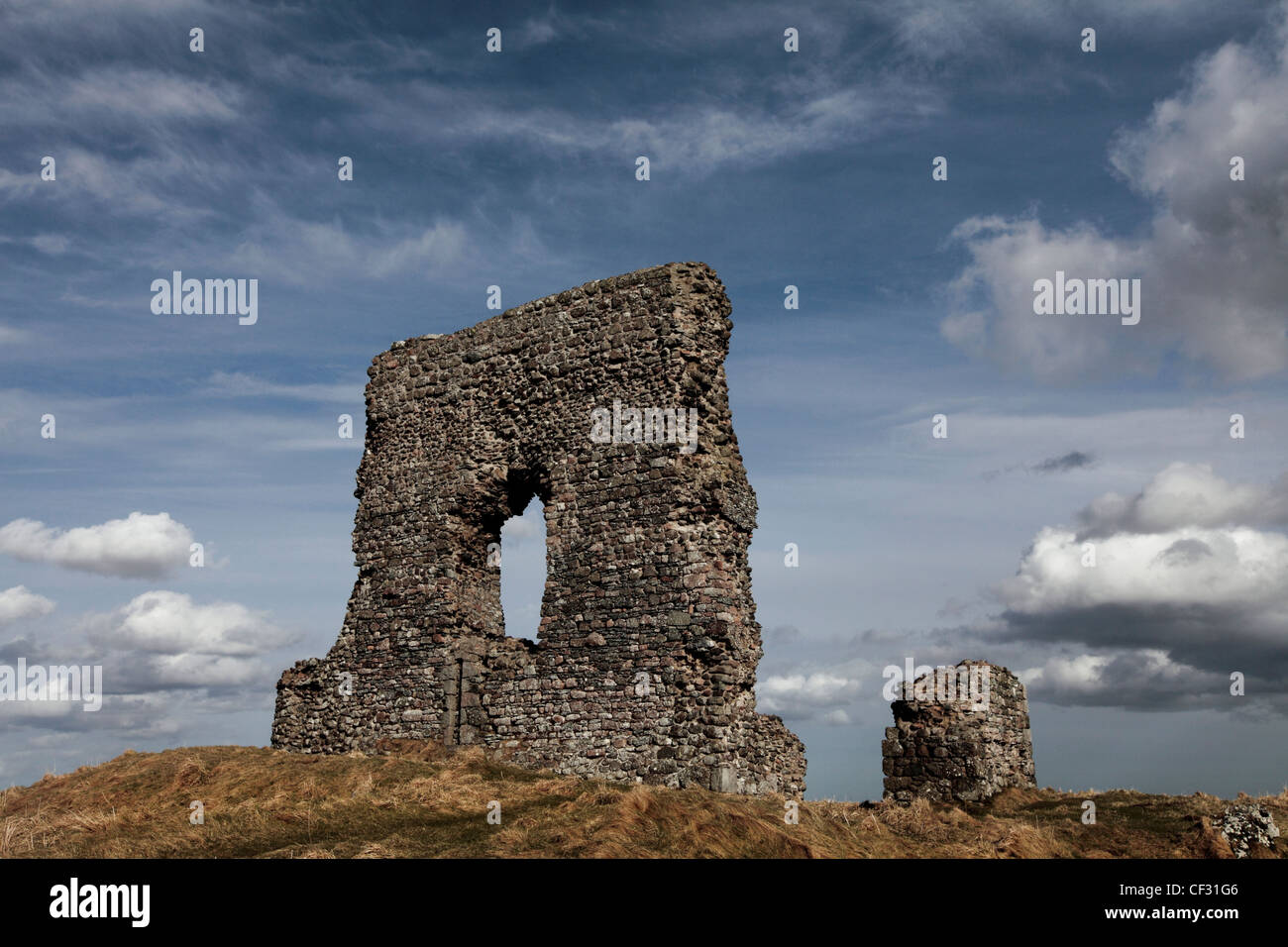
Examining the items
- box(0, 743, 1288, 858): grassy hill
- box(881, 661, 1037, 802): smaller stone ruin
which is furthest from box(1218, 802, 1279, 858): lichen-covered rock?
box(881, 661, 1037, 802): smaller stone ruin

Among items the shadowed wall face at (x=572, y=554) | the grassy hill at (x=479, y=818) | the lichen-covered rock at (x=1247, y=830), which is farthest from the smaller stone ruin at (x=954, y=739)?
the lichen-covered rock at (x=1247, y=830)

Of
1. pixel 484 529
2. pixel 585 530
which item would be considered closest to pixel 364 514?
pixel 484 529

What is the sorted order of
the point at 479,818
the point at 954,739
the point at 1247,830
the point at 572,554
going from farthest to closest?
the point at 954,739 < the point at 572,554 < the point at 1247,830 < the point at 479,818

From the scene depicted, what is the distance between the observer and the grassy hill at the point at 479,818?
31.6 ft

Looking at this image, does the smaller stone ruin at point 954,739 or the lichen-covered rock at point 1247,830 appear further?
the smaller stone ruin at point 954,739

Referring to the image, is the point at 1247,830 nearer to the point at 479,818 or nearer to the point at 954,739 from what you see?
the point at 954,739

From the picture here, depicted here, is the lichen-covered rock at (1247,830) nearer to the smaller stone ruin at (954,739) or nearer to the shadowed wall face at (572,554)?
the smaller stone ruin at (954,739)

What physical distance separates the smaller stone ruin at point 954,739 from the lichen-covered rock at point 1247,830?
4.27 metres

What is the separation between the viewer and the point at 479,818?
451 inches

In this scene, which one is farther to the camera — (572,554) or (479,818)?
(572,554)

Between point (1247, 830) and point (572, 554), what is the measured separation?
30.9 feet

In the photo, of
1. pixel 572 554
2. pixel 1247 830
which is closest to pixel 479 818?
pixel 572 554

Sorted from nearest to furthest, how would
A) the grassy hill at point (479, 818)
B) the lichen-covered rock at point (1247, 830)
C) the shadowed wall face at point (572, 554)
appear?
the grassy hill at point (479, 818), the lichen-covered rock at point (1247, 830), the shadowed wall face at point (572, 554)
